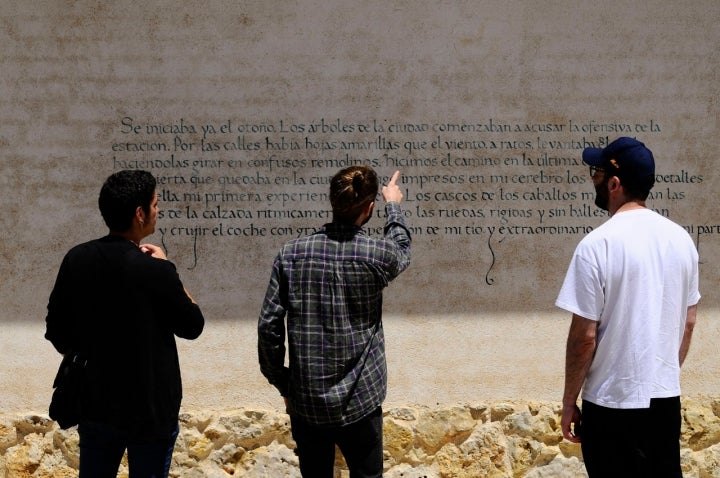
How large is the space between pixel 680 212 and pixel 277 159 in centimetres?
219

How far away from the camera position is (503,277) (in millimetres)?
4742

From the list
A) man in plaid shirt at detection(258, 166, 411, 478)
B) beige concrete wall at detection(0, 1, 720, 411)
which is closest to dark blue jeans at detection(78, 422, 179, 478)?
man in plaid shirt at detection(258, 166, 411, 478)

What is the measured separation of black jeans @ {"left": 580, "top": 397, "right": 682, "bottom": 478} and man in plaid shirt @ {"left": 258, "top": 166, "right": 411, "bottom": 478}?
30.6 inches

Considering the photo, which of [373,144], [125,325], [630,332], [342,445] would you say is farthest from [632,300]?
[373,144]

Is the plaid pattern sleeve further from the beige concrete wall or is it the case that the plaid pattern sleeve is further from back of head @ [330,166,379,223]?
the beige concrete wall

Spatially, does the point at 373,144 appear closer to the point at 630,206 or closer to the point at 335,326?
the point at 335,326

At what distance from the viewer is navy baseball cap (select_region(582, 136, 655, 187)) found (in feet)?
9.20

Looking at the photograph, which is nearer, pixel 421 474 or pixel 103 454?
pixel 103 454

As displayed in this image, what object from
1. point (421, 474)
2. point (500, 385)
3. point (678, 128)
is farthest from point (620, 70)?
point (421, 474)

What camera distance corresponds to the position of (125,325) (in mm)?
2793

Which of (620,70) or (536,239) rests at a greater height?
(620,70)

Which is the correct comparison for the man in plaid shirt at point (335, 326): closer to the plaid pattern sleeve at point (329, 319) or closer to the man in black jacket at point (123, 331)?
the plaid pattern sleeve at point (329, 319)

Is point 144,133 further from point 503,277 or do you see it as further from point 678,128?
point 678,128

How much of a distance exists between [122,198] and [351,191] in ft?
2.50
